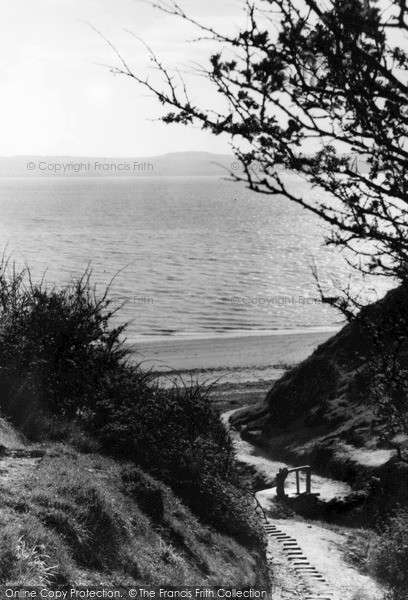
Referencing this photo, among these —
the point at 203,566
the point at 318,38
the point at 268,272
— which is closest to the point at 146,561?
the point at 203,566

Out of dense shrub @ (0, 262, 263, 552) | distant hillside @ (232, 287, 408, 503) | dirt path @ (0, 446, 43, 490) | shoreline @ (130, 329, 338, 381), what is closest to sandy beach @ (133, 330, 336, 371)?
shoreline @ (130, 329, 338, 381)

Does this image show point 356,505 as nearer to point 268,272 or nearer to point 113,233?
point 268,272

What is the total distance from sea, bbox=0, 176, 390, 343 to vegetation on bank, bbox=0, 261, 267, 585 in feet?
7.08

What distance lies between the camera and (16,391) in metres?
12.9

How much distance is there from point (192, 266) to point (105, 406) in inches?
2446

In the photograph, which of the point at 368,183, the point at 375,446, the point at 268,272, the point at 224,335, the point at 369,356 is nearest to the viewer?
the point at 368,183

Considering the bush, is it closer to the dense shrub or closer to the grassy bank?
the dense shrub

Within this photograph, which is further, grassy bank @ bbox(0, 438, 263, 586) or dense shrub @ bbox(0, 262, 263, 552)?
dense shrub @ bbox(0, 262, 263, 552)

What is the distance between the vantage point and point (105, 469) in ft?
34.4

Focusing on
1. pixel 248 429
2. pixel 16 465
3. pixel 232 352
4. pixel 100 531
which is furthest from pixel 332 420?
pixel 232 352

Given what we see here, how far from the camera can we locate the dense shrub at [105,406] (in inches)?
466

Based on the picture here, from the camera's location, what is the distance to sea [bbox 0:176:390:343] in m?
51.3

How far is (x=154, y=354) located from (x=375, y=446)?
896 inches

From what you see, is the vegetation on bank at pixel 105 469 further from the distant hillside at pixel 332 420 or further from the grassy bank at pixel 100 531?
the distant hillside at pixel 332 420
